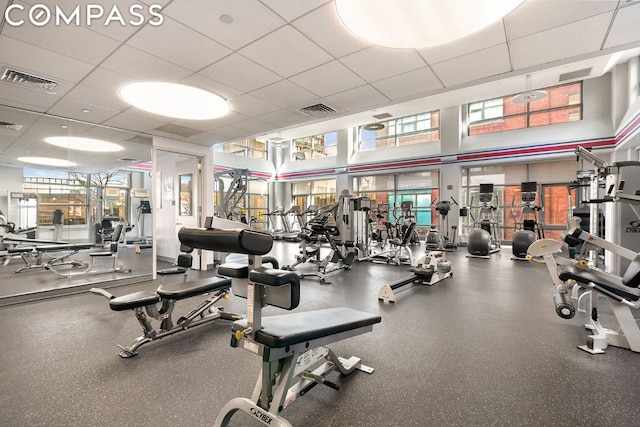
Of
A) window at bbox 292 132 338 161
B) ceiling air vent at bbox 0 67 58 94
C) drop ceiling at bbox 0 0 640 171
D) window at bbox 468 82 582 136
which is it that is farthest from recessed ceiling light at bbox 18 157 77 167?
window at bbox 468 82 582 136

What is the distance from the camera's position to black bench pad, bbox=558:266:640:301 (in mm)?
2472

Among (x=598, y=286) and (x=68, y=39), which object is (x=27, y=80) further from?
(x=598, y=286)

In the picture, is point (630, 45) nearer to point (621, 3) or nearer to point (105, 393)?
point (621, 3)

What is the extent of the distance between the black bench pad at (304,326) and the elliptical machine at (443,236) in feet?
24.1

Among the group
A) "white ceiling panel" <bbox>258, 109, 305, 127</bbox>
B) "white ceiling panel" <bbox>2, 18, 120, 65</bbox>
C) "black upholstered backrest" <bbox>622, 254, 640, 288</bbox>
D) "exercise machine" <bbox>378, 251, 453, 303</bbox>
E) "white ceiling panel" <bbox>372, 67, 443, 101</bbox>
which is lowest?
"exercise machine" <bbox>378, 251, 453, 303</bbox>

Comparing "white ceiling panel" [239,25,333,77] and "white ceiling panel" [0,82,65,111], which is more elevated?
"white ceiling panel" [239,25,333,77]

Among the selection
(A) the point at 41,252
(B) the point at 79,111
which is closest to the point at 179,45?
(B) the point at 79,111

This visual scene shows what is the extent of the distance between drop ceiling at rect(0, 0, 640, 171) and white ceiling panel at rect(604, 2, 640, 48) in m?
0.01

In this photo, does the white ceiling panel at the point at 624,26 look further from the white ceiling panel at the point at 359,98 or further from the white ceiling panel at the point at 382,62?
the white ceiling panel at the point at 359,98

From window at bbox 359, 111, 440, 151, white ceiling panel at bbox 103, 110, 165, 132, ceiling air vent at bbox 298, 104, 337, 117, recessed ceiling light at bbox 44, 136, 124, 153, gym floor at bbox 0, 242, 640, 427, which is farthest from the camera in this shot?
window at bbox 359, 111, 440, 151

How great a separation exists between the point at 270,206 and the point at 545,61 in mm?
12677

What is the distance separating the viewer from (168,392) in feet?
6.31

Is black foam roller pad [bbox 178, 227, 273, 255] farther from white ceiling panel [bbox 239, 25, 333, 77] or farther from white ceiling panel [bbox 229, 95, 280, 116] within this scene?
white ceiling panel [bbox 229, 95, 280, 116]

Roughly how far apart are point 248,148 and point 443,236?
9.23m
